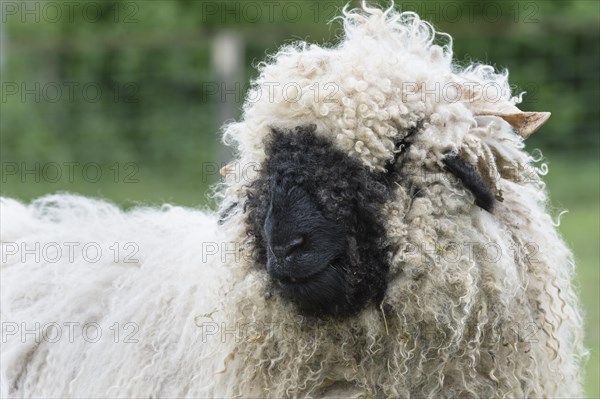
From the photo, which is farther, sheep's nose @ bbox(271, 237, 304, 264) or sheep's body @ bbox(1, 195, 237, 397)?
sheep's body @ bbox(1, 195, 237, 397)

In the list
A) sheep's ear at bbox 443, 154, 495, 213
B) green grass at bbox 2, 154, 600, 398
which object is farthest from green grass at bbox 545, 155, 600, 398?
sheep's ear at bbox 443, 154, 495, 213

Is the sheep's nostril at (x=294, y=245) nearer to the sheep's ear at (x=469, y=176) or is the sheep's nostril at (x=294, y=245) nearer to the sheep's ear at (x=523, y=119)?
the sheep's ear at (x=469, y=176)

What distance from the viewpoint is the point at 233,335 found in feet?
10.8

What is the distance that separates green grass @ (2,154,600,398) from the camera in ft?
30.6

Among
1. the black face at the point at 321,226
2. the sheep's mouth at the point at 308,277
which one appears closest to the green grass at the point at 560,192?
the black face at the point at 321,226

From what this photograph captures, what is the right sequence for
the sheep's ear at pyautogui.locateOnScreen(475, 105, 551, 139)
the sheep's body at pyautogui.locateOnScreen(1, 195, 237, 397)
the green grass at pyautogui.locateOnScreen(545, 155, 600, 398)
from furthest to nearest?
the green grass at pyautogui.locateOnScreen(545, 155, 600, 398) < the sheep's body at pyautogui.locateOnScreen(1, 195, 237, 397) < the sheep's ear at pyautogui.locateOnScreen(475, 105, 551, 139)

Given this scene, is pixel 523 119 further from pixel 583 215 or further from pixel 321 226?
pixel 583 215

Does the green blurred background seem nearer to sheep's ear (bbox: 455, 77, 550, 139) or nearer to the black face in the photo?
sheep's ear (bbox: 455, 77, 550, 139)

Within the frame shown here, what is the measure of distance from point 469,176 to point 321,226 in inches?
19.8

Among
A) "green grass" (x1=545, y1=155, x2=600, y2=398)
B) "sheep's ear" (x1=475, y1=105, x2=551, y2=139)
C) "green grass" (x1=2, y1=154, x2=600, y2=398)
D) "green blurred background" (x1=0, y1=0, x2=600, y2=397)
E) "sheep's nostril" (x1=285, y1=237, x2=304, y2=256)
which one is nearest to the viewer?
"sheep's nostril" (x1=285, y1=237, x2=304, y2=256)

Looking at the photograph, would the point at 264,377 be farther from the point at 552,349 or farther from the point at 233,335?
the point at 552,349

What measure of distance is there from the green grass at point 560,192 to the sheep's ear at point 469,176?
515 centimetres

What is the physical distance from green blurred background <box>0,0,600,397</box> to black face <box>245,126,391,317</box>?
23.4 ft

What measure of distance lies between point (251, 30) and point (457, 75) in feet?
24.3
